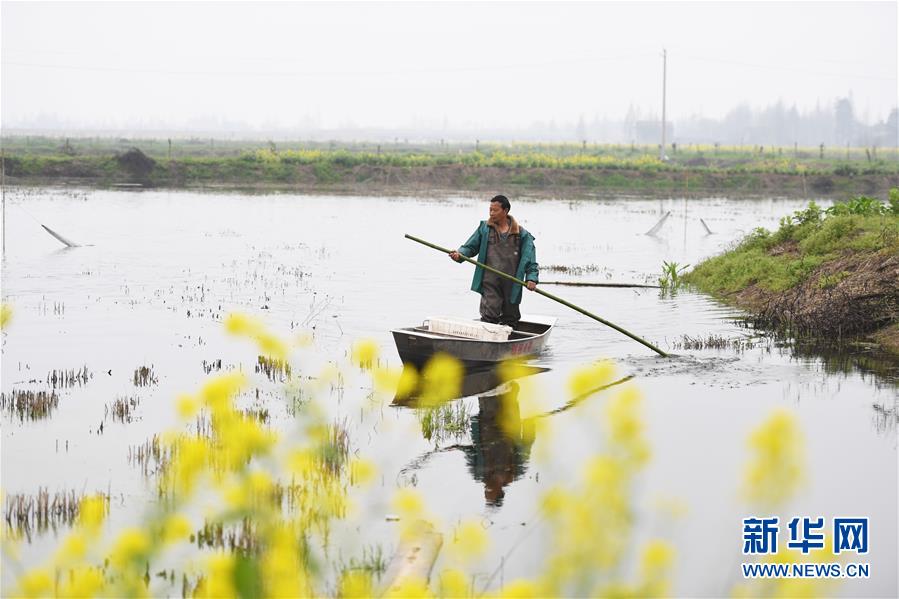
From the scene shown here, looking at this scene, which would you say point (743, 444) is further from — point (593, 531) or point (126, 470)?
point (593, 531)

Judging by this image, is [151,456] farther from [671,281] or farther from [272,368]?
[671,281]

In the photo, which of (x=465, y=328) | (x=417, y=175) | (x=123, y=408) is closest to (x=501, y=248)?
(x=465, y=328)

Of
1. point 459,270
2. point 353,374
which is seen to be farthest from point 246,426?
point 459,270

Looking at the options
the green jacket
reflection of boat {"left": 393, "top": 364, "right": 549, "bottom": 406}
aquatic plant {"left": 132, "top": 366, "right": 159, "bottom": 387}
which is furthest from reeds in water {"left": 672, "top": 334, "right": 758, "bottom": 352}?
aquatic plant {"left": 132, "top": 366, "right": 159, "bottom": 387}

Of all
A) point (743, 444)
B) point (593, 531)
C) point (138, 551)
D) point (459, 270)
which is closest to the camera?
point (138, 551)

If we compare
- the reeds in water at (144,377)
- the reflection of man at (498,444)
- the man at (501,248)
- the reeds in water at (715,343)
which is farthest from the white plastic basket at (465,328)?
the reeds in water at (715,343)

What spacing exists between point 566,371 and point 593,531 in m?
9.14

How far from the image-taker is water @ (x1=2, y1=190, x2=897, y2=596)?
815cm

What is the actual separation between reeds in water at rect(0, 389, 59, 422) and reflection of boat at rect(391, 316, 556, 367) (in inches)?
132

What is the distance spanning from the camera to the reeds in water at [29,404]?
10734 millimetres

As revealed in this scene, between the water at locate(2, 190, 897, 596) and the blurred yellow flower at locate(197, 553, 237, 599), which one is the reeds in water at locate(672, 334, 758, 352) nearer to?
the water at locate(2, 190, 897, 596)

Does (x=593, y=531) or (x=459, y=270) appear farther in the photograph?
(x=459, y=270)

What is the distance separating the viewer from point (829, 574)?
21.7 ft

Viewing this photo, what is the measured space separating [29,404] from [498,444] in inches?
174
